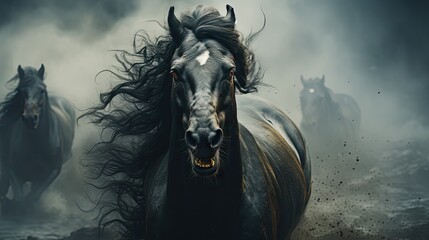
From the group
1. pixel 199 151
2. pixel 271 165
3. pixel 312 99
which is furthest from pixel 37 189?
pixel 312 99

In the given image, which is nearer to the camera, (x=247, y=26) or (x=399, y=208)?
(x=399, y=208)

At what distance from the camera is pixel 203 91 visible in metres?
2.96

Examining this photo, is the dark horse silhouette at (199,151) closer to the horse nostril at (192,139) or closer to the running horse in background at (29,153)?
the horse nostril at (192,139)

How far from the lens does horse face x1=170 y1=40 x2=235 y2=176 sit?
109 inches

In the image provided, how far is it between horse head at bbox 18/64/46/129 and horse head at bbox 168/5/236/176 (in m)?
6.81

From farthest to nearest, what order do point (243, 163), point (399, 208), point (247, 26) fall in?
1. point (247, 26)
2. point (399, 208)
3. point (243, 163)

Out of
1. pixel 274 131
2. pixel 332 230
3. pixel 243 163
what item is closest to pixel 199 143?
pixel 243 163

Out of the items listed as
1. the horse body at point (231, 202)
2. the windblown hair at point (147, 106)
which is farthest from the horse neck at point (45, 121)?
the horse body at point (231, 202)

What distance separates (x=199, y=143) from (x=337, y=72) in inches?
1039

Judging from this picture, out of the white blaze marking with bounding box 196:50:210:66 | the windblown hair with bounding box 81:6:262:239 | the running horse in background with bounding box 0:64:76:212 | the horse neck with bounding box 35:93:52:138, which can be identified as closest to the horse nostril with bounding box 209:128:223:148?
the white blaze marking with bounding box 196:50:210:66

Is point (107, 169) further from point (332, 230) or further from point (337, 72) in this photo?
point (337, 72)

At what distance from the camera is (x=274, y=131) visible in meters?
4.95

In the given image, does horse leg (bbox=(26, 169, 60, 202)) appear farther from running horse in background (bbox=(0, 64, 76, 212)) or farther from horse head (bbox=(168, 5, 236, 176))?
horse head (bbox=(168, 5, 236, 176))

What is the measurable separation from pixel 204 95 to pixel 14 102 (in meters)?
7.63
